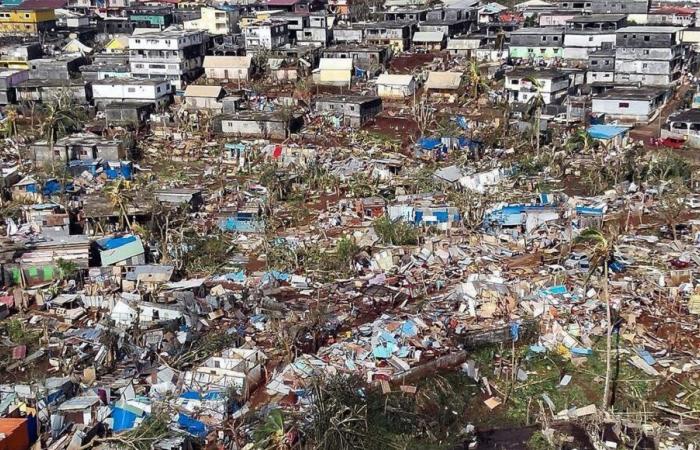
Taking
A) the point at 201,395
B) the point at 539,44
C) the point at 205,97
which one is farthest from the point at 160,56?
the point at 201,395

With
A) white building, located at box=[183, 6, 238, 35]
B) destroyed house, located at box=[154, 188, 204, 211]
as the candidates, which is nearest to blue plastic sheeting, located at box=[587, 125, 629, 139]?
destroyed house, located at box=[154, 188, 204, 211]

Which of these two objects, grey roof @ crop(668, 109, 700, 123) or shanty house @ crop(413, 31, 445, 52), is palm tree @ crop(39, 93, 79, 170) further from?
grey roof @ crop(668, 109, 700, 123)

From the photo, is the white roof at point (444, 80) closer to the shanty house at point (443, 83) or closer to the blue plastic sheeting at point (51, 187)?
the shanty house at point (443, 83)

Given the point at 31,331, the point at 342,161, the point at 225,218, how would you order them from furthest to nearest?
the point at 342,161
the point at 225,218
the point at 31,331

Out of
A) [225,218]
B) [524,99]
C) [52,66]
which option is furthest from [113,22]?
[225,218]

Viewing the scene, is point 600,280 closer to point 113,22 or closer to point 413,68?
point 413,68
